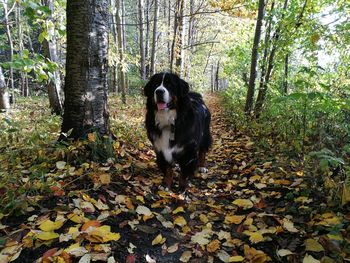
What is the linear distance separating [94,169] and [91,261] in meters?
1.51

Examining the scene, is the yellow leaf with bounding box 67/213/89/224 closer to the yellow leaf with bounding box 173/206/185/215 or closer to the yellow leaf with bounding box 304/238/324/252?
the yellow leaf with bounding box 173/206/185/215

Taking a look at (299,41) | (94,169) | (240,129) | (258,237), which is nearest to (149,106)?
(94,169)

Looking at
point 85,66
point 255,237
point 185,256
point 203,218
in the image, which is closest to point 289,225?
point 255,237

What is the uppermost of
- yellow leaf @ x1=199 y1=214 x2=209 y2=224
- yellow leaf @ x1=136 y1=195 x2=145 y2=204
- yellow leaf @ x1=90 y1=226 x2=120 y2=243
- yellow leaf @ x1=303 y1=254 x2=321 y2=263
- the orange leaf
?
the orange leaf

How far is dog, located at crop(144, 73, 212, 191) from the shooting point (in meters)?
3.94

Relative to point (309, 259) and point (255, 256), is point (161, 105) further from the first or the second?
point (309, 259)

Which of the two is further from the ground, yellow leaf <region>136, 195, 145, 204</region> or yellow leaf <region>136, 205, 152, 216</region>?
yellow leaf <region>136, 195, 145, 204</region>

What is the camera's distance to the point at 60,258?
210 centimetres

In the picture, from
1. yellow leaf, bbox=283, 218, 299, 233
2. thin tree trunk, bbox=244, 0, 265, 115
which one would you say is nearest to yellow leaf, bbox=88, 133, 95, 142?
yellow leaf, bbox=283, 218, 299, 233

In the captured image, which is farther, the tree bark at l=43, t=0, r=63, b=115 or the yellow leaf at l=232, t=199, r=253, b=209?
the tree bark at l=43, t=0, r=63, b=115

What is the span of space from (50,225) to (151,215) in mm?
1079

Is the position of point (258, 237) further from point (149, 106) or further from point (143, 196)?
point (149, 106)

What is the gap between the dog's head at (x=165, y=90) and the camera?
3.81m

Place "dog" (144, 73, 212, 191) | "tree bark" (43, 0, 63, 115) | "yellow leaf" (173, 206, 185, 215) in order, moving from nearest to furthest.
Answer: "yellow leaf" (173, 206, 185, 215), "dog" (144, 73, 212, 191), "tree bark" (43, 0, 63, 115)
